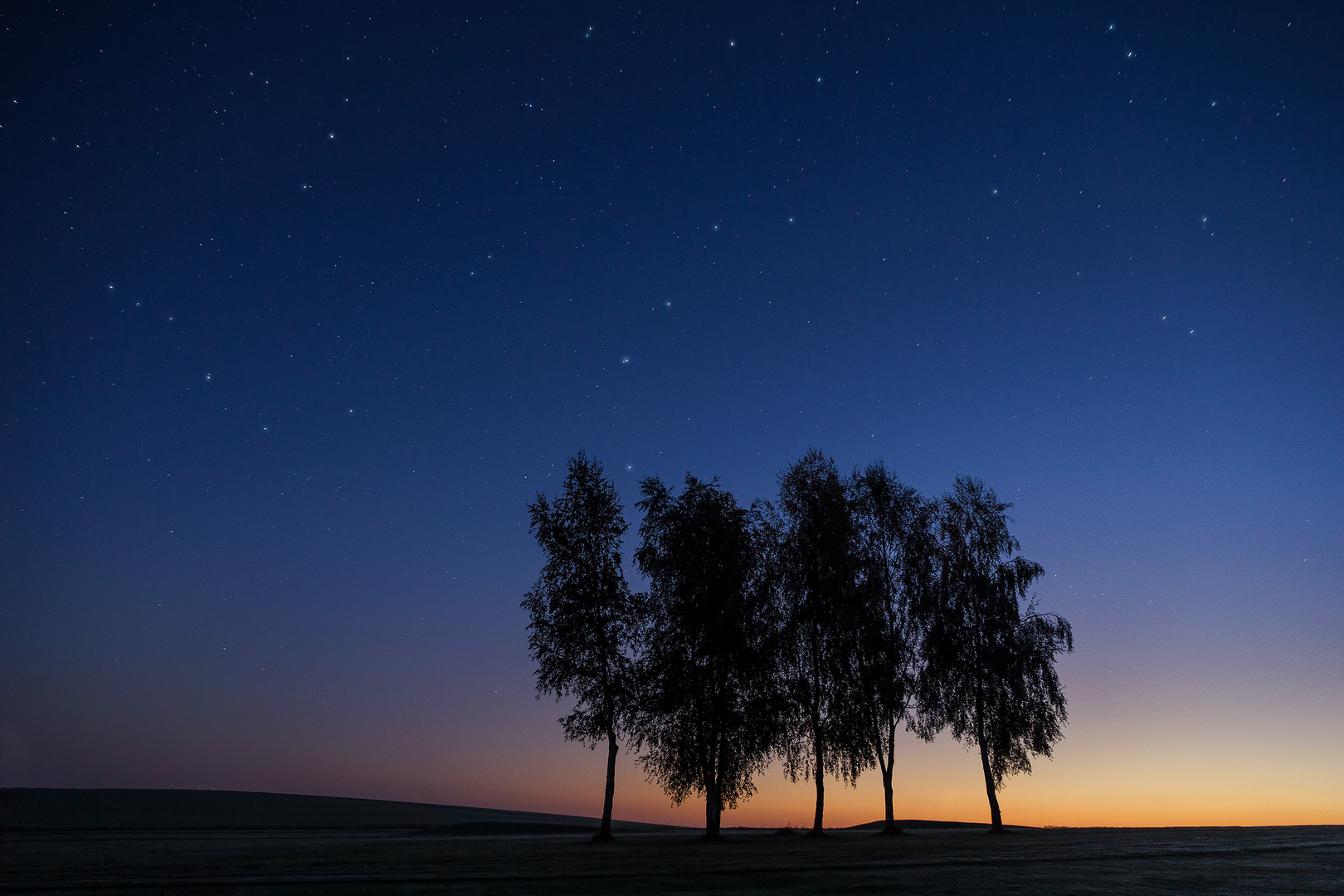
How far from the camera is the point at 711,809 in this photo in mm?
30094

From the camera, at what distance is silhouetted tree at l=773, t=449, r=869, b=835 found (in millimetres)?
32969

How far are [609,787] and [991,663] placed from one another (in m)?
18.0

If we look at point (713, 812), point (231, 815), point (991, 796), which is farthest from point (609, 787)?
point (231, 815)

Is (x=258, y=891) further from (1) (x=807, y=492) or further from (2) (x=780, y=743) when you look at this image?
(1) (x=807, y=492)

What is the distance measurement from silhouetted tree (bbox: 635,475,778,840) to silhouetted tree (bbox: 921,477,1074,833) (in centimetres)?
876

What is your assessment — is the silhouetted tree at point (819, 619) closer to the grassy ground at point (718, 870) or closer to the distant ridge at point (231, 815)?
the grassy ground at point (718, 870)

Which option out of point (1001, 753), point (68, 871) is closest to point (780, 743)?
point (1001, 753)

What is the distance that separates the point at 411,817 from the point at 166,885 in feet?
242

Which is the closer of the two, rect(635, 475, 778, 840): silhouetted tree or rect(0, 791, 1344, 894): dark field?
rect(0, 791, 1344, 894): dark field

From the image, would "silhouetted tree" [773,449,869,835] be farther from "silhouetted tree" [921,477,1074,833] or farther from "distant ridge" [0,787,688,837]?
"distant ridge" [0,787,688,837]

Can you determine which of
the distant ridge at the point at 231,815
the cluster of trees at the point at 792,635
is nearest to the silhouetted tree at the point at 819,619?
the cluster of trees at the point at 792,635

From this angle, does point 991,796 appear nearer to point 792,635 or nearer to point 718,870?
point 792,635

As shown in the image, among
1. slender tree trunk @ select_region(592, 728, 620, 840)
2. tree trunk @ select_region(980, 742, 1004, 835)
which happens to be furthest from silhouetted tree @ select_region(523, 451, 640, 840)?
tree trunk @ select_region(980, 742, 1004, 835)

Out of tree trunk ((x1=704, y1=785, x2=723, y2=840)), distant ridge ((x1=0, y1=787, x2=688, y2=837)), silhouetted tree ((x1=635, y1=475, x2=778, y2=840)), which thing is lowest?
distant ridge ((x1=0, y1=787, x2=688, y2=837))
